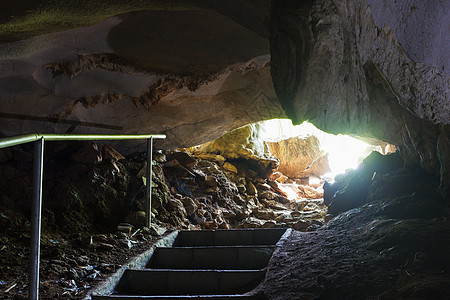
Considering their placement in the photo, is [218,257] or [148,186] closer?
[218,257]

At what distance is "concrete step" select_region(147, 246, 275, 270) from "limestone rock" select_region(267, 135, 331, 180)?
31.3 ft

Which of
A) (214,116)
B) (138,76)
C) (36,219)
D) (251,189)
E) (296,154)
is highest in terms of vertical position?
(296,154)

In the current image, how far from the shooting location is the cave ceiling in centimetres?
269

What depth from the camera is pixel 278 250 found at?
10.6ft

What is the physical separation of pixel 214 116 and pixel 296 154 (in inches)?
301

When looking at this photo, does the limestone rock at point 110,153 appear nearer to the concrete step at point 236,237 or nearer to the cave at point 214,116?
the cave at point 214,116

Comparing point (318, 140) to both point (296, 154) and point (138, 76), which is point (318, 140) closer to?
point (296, 154)

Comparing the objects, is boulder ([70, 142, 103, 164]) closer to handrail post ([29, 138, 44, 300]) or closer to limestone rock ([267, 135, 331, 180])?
handrail post ([29, 138, 44, 300])

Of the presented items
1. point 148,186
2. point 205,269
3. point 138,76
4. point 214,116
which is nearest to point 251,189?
point 214,116

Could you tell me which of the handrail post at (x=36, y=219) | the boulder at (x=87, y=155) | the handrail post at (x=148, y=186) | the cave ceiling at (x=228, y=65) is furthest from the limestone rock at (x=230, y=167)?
the handrail post at (x=36, y=219)

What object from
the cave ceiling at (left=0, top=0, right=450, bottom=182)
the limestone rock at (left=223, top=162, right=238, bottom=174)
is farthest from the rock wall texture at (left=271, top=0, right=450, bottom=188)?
the limestone rock at (left=223, top=162, right=238, bottom=174)

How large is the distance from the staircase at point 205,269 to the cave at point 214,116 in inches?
6.5

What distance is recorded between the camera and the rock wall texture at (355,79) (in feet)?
9.01

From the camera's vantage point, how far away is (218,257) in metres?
3.36
